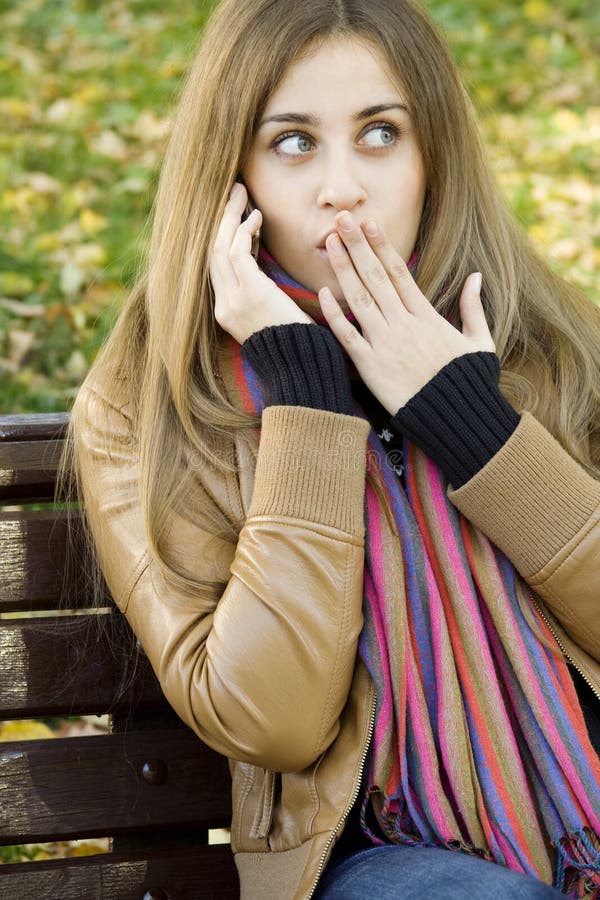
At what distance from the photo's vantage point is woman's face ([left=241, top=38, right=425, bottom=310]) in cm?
224

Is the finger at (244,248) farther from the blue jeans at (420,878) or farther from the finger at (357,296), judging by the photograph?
the blue jeans at (420,878)

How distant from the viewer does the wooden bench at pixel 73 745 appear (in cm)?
243

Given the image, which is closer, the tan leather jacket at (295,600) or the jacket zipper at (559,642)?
the tan leather jacket at (295,600)

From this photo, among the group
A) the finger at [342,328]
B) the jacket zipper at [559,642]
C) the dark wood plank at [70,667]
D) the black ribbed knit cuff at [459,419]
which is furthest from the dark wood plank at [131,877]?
the finger at [342,328]

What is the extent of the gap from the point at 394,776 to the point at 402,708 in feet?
0.41

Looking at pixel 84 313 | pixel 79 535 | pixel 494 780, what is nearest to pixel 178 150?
pixel 79 535

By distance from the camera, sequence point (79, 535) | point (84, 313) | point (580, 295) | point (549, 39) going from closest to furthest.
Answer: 1. point (79, 535)
2. point (580, 295)
3. point (84, 313)
4. point (549, 39)

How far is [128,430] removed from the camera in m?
2.35

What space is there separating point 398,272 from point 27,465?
856mm

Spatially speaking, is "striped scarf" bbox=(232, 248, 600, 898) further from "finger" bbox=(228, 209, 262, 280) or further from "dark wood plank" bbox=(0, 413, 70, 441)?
"dark wood plank" bbox=(0, 413, 70, 441)

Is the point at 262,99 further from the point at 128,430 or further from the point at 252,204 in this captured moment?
the point at 128,430

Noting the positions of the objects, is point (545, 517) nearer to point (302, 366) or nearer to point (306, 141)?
point (302, 366)

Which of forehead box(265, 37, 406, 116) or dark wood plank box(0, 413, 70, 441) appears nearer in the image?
forehead box(265, 37, 406, 116)

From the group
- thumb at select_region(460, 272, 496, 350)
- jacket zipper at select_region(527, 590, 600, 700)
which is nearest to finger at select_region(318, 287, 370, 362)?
thumb at select_region(460, 272, 496, 350)
